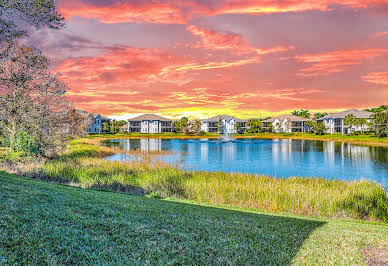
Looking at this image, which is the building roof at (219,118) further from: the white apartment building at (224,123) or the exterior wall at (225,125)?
the exterior wall at (225,125)

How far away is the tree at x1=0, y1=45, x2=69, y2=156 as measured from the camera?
18.0 meters

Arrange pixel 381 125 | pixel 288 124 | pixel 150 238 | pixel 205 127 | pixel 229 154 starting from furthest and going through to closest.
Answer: pixel 205 127 < pixel 288 124 < pixel 381 125 < pixel 229 154 < pixel 150 238

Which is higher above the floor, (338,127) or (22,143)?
(338,127)

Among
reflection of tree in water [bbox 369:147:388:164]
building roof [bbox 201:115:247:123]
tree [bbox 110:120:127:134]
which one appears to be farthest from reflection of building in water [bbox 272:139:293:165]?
tree [bbox 110:120:127:134]

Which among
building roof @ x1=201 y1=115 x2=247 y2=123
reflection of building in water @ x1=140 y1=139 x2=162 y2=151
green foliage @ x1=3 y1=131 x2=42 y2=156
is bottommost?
reflection of building in water @ x1=140 y1=139 x2=162 y2=151

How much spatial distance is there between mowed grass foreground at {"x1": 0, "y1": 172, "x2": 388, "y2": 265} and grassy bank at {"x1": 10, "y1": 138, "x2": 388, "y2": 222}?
4931mm

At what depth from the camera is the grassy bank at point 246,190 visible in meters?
11.7

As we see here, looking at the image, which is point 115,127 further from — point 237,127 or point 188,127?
point 237,127

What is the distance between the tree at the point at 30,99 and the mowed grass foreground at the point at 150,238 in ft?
44.8

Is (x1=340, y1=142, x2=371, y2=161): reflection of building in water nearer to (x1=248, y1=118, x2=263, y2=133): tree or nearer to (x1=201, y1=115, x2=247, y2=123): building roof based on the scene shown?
(x1=248, y1=118, x2=263, y2=133): tree

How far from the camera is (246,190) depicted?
13.1 meters

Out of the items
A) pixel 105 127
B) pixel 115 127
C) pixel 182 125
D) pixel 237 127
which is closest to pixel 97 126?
pixel 105 127

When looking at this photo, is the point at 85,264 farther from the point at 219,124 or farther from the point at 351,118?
the point at 219,124

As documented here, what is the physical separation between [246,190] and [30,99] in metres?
15.8
